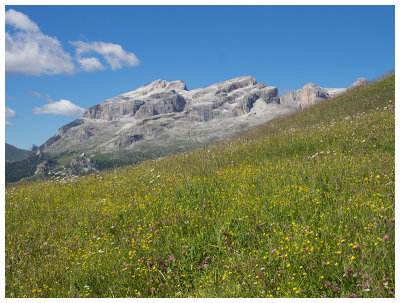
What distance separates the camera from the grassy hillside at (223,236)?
4.11 meters

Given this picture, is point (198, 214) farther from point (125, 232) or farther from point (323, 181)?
point (323, 181)

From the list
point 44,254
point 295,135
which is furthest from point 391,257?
point 295,135

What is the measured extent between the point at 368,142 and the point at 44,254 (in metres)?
10.3

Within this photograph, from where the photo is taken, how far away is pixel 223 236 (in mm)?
5539

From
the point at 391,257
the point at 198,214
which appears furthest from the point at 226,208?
the point at 391,257

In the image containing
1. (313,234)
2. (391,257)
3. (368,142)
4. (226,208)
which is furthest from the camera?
(368,142)

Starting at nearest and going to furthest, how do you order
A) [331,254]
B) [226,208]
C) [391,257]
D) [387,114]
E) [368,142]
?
[391,257]
[331,254]
[226,208]
[368,142]
[387,114]

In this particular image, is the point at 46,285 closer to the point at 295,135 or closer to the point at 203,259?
the point at 203,259

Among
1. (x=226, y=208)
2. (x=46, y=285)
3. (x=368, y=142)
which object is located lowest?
(x=46, y=285)

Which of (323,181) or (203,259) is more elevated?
(323,181)

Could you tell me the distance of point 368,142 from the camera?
10047 millimetres

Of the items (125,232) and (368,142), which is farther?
(368,142)

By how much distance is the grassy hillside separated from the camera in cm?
411

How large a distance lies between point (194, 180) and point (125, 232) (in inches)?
115
